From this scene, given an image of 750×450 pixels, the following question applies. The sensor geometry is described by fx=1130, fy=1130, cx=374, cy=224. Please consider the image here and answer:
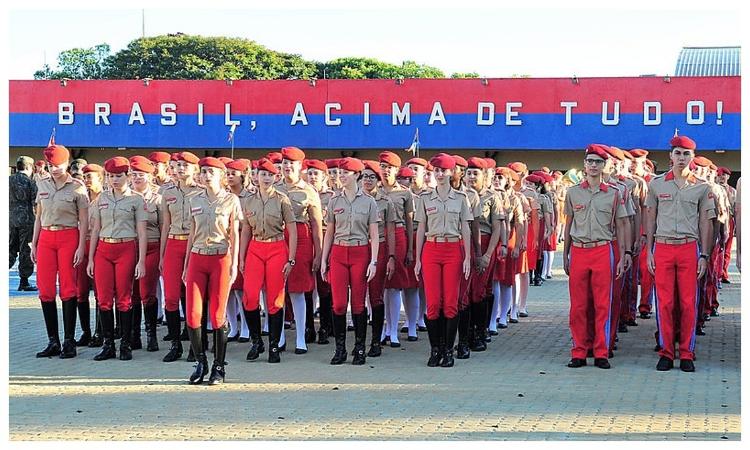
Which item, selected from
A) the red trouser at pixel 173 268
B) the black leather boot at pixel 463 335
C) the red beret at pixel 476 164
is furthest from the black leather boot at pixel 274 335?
the red beret at pixel 476 164

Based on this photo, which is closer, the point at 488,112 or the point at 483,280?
the point at 483,280

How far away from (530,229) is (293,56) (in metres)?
56.7

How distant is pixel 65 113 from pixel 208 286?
28.3 m

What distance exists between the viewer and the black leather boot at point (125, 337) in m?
10.9

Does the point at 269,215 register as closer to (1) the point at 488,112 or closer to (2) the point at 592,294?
(2) the point at 592,294

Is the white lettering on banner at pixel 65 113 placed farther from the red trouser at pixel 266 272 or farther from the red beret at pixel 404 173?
the red trouser at pixel 266 272

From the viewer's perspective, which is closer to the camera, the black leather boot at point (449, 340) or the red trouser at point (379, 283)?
the black leather boot at point (449, 340)

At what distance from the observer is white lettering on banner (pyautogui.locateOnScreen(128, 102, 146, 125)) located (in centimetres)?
3581

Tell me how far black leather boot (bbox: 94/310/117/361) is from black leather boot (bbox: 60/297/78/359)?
286 millimetres

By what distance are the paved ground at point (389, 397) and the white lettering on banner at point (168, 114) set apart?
24201mm

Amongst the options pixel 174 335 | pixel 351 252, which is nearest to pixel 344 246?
pixel 351 252

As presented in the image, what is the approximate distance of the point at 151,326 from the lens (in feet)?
37.8

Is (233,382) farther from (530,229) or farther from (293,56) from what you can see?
(293,56)

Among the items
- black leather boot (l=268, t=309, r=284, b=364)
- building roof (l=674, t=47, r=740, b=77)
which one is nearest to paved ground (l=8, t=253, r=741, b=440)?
black leather boot (l=268, t=309, r=284, b=364)
